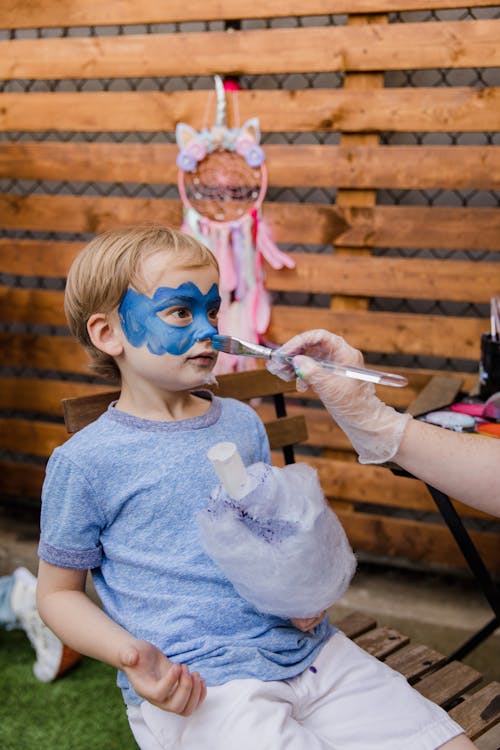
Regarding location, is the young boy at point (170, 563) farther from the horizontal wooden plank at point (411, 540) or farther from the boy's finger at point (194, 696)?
the horizontal wooden plank at point (411, 540)

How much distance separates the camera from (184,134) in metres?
2.97

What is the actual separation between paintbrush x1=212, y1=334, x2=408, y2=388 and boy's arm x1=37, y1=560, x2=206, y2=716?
0.48 m

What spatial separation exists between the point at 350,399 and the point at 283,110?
1.94m

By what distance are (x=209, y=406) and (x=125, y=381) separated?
0.17 meters

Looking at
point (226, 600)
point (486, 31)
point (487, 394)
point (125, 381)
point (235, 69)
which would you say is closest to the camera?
point (226, 600)

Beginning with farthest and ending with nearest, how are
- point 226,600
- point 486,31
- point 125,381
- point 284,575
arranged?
point 486,31 → point 125,381 → point 226,600 → point 284,575

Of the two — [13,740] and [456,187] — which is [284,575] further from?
[456,187]

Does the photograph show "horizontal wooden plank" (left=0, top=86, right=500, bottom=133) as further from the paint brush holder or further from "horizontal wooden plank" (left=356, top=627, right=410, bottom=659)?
"horizontal wooden plank" (left=356, top=627, right=410, bottom=659)

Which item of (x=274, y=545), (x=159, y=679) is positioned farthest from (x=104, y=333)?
(x=159, y=679)

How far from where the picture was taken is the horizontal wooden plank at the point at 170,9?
2719 millimetres

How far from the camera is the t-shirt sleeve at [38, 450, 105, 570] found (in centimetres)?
Answer: 135

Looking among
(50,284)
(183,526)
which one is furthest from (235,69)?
(183,526)

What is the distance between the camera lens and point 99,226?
327 cm

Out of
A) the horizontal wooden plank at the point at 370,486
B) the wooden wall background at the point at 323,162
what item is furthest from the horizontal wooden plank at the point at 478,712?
the horizontal wooden plank at the point at 370,486
